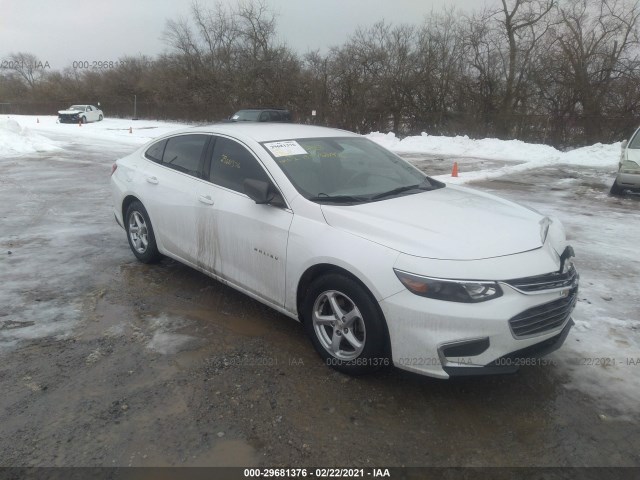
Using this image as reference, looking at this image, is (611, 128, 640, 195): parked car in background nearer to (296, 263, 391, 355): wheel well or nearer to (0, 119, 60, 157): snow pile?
(296, 263, 391, 355): wheel well

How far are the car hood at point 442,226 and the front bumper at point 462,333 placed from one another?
31 centimetres

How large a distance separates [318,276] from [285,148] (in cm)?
128

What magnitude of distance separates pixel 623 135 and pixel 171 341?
79.0 feet

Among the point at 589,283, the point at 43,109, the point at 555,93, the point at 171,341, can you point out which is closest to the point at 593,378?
the point at 589,283

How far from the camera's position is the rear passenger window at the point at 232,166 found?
4062 mm

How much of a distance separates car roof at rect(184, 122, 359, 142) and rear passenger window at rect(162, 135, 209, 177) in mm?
108

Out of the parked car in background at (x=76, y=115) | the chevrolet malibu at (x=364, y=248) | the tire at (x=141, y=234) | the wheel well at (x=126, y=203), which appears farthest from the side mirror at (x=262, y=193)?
the parked car in background at (x=76, y=115)

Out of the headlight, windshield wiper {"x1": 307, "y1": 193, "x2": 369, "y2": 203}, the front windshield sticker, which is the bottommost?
the headlight

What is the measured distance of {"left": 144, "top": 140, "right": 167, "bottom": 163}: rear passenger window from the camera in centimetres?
525

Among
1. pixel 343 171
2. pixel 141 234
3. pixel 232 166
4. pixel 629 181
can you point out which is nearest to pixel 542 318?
pixel 343 171

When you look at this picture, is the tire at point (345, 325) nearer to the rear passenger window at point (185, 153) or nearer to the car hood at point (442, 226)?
the car hood at point (442, 226)

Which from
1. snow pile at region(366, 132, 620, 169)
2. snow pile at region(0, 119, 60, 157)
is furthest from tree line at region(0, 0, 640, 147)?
snow pile at region(0, 119, 60, 157)

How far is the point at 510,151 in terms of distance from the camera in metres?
20.8

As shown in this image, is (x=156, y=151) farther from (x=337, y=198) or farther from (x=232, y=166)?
(x=337, y=198)
